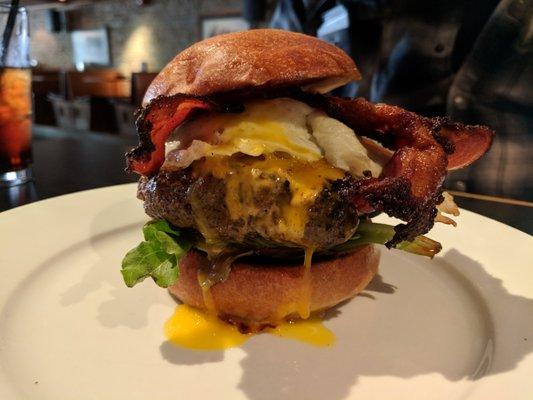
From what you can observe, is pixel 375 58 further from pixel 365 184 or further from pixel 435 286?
pixel 365 184

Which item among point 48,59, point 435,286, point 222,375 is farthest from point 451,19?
point 48,59

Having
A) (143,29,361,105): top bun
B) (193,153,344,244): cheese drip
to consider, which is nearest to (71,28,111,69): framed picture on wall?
(143,29,361,105): top bun

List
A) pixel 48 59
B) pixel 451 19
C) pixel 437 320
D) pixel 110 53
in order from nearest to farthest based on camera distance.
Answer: pixel 437 320, pixel 451 19, pixel 110 53, pixel 48 59

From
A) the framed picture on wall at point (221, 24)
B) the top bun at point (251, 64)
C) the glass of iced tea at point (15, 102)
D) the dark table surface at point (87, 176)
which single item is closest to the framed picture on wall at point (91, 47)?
the framed picture on wall at point (221, 24)

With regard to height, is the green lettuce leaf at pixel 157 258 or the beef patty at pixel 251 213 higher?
the beef patty at pixel 251 213

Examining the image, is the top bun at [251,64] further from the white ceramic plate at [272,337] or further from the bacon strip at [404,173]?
the white ceramic plate at [272,337]

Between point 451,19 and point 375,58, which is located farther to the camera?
point 375,58

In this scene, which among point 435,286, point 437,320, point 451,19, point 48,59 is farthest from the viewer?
point 48,59
